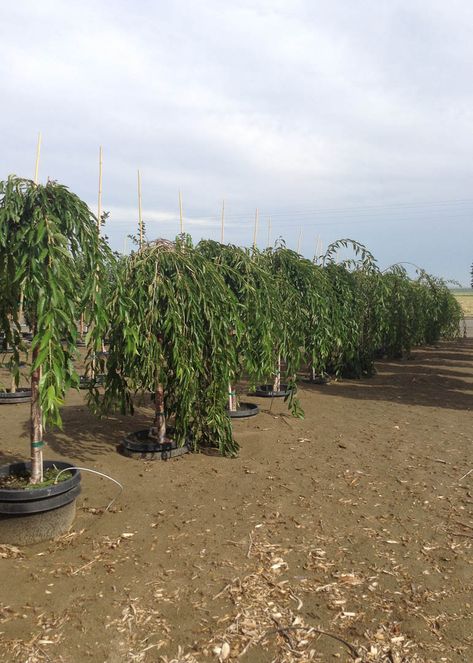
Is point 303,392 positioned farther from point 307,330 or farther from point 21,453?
point 21,453

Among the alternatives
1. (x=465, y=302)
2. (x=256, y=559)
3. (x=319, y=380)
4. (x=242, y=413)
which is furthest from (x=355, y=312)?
(x=465, y=302)

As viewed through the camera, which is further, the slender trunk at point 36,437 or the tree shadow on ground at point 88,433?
the tree shadow on ground at point 88,433

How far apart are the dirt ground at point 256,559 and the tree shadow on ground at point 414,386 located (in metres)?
2.80

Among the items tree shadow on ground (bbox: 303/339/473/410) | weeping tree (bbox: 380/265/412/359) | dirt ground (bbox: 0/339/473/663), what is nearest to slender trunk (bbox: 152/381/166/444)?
dirt ground (bbox: 0/339/473/663)

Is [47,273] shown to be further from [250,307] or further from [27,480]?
[250,307]

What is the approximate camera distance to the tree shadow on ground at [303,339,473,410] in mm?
8492

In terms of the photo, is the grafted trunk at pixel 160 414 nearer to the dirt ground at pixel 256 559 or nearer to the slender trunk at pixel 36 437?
the dirt ground at pixel 256 559

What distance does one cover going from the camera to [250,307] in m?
5.60

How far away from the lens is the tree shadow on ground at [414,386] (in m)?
8.49

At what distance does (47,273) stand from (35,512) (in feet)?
4.85

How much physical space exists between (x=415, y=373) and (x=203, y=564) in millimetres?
9532

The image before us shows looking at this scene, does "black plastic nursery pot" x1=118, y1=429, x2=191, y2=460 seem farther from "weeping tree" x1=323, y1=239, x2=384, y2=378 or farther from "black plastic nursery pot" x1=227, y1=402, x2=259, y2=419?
"weeping tree" x1=323, y1=239, x2=384, y2=378

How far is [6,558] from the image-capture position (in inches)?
120

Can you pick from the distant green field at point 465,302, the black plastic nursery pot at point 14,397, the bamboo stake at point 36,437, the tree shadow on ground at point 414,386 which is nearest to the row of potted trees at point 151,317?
the bamboo stake at point 36,437
